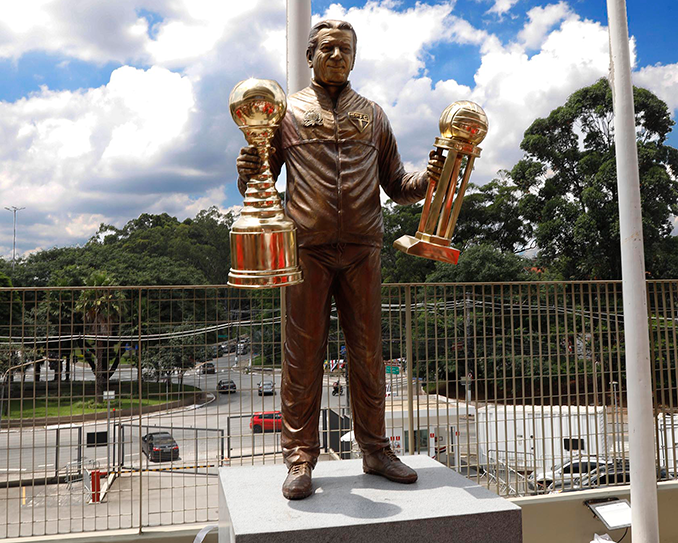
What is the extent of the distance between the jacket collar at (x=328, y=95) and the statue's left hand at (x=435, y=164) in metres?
0.60

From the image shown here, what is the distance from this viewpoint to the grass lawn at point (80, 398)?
14.2 ft

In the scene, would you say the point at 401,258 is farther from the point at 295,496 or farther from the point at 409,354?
the point at 295,496

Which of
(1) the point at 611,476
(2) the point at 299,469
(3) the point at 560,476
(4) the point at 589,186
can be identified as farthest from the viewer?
Result: (4) the point at 589,186

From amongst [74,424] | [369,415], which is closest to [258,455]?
[74,424]

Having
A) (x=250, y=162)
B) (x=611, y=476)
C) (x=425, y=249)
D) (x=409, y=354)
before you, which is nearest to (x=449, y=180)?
(x=425, y=249)

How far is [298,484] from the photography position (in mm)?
2604

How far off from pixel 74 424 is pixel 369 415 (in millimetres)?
2720

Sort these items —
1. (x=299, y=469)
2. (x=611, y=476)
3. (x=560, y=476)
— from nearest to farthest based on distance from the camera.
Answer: (x=299, y=469), (x=560, y=476), (x=611, y=476)

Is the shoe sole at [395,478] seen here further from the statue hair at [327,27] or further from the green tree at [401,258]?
the green tree at [401,258]

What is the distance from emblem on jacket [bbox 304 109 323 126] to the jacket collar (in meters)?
0.07

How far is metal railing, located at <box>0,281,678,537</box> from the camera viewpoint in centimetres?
435

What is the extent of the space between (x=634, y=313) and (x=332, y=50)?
314 centimetres

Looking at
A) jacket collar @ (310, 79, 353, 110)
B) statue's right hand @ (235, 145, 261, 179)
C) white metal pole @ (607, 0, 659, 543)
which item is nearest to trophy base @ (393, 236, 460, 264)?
statue's right hand @ (235, 145, 261, 179)

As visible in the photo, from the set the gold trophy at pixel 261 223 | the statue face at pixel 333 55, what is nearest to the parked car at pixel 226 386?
the gold trophy at pixel 261 223
